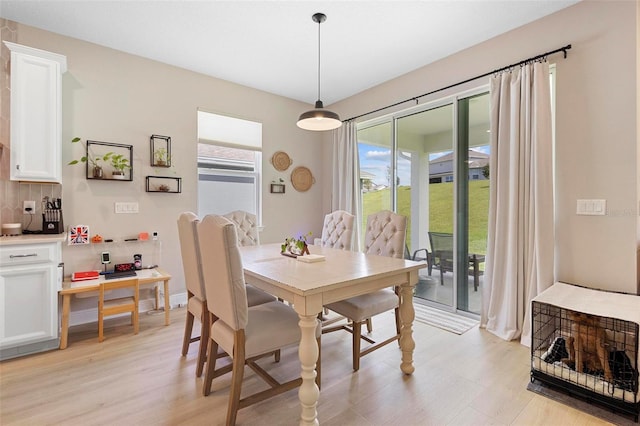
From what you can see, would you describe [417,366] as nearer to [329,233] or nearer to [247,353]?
[247,353]

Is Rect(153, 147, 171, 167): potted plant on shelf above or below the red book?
above

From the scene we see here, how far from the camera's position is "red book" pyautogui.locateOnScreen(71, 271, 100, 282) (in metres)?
2.81

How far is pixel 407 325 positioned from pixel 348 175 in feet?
8.65

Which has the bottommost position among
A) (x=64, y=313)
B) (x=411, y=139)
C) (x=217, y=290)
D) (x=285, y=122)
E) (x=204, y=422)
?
(x=204, y=422)

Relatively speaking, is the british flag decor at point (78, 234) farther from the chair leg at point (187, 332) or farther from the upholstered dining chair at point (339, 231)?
the upholstered dining chair at point (339, 231)

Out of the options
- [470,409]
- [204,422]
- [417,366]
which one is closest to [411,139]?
[417,366]

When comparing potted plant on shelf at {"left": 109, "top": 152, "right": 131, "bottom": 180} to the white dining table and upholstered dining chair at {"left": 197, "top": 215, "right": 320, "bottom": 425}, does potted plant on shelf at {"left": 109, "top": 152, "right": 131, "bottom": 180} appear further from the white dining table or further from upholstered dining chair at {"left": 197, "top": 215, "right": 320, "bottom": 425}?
upholstered dining chair at {"left": 197, "top": 215, "right": 320, "bottom": 425}

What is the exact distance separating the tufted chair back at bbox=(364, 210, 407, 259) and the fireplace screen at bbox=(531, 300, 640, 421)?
102 cm

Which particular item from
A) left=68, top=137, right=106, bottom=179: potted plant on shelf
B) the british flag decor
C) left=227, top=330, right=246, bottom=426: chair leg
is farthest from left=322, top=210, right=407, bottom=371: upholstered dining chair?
left=68, top=137, right=106, bottom=179: potted plant on shelf

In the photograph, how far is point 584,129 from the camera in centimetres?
239

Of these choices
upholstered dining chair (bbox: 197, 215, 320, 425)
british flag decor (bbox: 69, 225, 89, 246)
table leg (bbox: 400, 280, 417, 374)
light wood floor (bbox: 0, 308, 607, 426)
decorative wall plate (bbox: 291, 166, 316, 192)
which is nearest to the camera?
upholstered dining chair (bbox: 197, 215, 320, 425)

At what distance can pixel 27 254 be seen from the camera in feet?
7.77

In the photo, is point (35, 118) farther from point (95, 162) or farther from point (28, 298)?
point (28, 298)

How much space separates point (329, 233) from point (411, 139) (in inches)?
62.5
